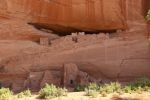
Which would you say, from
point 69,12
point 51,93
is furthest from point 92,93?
point 69,12

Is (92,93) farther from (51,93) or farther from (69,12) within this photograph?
(69,12)

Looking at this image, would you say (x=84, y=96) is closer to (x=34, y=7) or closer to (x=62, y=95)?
(x=62, y=95)

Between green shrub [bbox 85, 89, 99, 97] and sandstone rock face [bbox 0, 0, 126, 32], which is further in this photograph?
sandstone rock face [bbox 0, 0, 126, 32]

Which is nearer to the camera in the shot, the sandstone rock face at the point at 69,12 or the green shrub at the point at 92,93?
the green shrub at the point at 92,93

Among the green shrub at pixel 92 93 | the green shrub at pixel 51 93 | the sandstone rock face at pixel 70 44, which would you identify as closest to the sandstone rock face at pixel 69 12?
the sandstone rock face at pixel 70 44

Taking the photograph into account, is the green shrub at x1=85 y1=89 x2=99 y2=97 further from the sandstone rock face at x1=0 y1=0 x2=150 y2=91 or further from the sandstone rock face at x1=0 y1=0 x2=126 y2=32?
the sandstone rock face at x1=0 y1=0 x2=126 y2=32

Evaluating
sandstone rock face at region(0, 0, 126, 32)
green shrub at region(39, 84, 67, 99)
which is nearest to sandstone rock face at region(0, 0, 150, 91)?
sandstone rock face at region(0, 0, 126, 32)

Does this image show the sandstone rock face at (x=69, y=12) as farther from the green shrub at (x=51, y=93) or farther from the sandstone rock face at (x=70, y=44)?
the green shrub at (x=51, y=93)

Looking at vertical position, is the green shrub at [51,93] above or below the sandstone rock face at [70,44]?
below

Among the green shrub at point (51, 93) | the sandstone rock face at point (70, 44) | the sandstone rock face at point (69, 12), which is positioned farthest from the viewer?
the sandstone rock face at point (69, 12)

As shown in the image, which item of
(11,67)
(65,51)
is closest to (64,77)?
(65,51)

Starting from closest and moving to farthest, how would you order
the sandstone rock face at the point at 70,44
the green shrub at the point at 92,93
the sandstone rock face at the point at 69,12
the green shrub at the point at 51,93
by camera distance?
the green shrub at the point at 92,93 → the green shrub at the point at 51,93 → the sandstone rock face at the point at 70,44 → the sandstone rock face at the point at 69,12

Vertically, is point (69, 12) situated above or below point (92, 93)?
above

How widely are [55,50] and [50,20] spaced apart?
1180mm
